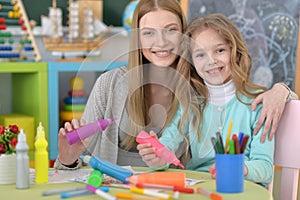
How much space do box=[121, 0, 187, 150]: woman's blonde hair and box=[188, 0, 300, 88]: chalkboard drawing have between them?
1199 mm

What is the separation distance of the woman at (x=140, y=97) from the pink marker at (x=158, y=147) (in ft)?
0.10

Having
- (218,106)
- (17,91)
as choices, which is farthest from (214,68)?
(17,91)

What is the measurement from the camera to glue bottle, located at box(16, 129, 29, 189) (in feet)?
4.17

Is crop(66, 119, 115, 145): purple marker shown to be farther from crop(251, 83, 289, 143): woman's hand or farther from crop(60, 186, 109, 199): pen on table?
crop(251, 83, 289, 143): woman's hand

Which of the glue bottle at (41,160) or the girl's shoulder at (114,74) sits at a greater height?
the girl's shoulder at (114,74)

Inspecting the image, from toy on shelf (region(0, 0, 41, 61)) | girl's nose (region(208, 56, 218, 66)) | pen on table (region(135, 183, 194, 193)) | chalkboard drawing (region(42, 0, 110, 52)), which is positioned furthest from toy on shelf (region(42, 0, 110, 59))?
pen on table (region(135, 183, 194, 193))

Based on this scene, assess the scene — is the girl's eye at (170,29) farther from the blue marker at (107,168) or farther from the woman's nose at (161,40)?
the blue marker at (107,168)

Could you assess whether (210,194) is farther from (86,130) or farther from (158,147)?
(86,130)

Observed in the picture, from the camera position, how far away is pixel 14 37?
3.17 metres

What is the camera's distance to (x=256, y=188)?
1.29 meters

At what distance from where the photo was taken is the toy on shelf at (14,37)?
2936mm

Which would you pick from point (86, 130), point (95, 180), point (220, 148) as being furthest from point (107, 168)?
point (220, 148)

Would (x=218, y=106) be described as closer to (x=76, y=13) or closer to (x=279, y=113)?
(x=279, y=113)

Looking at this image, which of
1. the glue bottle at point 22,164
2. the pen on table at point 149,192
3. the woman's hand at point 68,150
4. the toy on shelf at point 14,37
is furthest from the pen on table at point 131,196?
the toy on shelf at point 14,37
